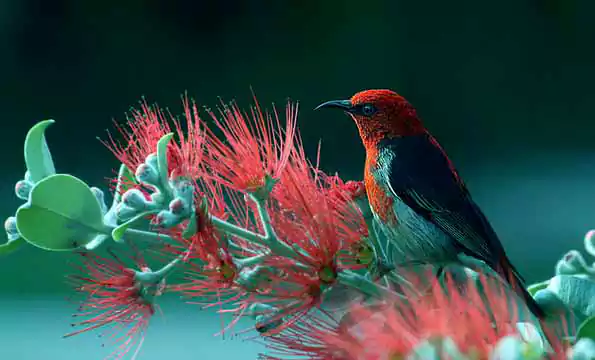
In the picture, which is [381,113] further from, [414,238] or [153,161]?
[153,161]

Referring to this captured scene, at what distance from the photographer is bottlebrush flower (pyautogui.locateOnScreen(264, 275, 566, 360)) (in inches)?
8.4

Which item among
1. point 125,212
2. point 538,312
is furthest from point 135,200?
point 538,312

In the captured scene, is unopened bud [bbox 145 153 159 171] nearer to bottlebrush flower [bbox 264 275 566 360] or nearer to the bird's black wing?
bottlebrush flower [bbox 264 275 566 360]

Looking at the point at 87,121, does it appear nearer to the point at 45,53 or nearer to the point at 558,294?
the point at 45,53

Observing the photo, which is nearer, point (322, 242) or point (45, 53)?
point (322, 242)

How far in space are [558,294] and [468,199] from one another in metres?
0.17

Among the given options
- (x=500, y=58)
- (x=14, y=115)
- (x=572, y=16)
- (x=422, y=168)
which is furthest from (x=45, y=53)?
(x=422, y=168)

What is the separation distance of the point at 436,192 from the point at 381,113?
0.16 ft

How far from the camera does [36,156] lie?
0.29 m

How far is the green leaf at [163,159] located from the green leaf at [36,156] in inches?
1.8

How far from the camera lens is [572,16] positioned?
103 inches

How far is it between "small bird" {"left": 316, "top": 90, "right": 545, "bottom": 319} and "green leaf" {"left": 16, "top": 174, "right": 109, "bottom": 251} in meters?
0.16

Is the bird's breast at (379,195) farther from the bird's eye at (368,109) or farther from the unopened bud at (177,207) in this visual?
the unopened bud at (177,207)

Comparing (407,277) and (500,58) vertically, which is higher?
(407,277)
